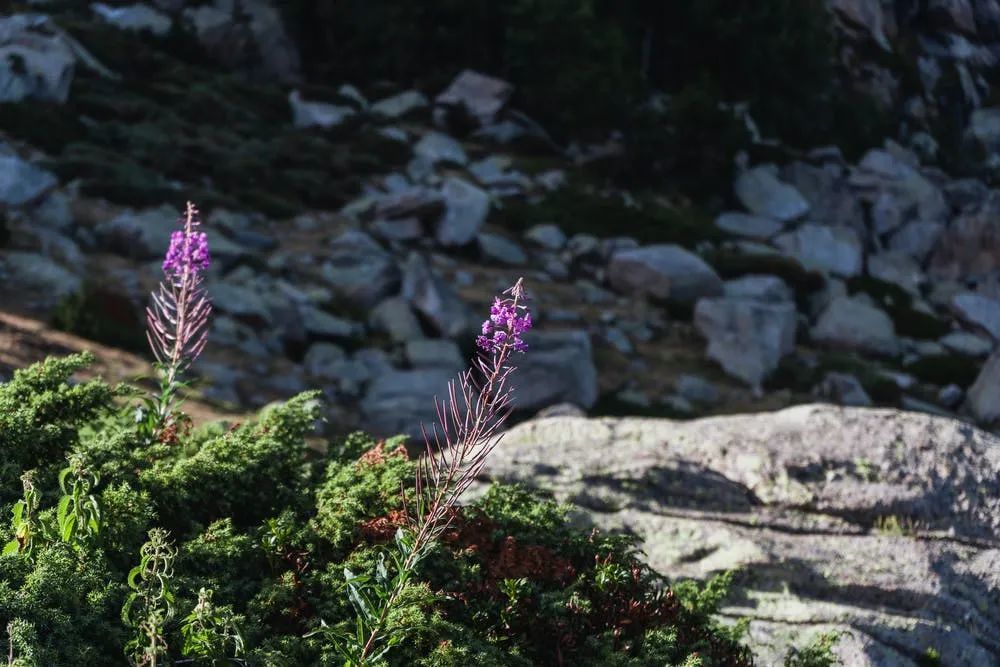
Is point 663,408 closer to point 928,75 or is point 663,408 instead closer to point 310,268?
point 310,268

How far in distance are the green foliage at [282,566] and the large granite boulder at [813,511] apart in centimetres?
91

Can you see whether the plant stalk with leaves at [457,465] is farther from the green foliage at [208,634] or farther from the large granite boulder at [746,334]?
the large granite boulder at [746,334]

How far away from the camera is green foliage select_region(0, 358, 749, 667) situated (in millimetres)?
3717

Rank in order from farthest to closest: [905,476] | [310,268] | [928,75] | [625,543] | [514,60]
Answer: [928,75], [514,60], [310,268], [905,476], [625,543]

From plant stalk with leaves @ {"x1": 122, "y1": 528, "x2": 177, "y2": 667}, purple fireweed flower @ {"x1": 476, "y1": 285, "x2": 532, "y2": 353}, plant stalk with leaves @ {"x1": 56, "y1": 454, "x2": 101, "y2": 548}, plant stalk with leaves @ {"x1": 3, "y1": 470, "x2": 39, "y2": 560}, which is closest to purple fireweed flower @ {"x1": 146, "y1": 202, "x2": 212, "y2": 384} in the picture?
plant stalk with leaves @ {"x1": 56, "y1": 454, "x2": 101, "y2": 548}

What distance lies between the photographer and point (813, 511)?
7.05 metres

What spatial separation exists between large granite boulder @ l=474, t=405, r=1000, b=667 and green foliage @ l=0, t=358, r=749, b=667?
91cm

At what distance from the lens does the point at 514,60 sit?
3728 cm

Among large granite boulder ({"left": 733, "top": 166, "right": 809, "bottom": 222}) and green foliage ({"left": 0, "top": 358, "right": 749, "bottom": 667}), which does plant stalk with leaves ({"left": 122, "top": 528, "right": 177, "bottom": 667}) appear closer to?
green foliage ({"left": 0, "top": 358, "right": 749, "bottom": 667})

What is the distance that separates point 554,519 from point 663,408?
14.2m

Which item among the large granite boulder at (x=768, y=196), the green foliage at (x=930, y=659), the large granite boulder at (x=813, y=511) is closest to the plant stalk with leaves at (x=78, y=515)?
the large granite boulder at (x=813, y=511)

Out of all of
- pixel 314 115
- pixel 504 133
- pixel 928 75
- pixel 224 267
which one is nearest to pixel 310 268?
pixel 224 267

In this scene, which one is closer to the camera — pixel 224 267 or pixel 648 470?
pixel 648 470

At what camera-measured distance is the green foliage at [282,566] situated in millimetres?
3717
